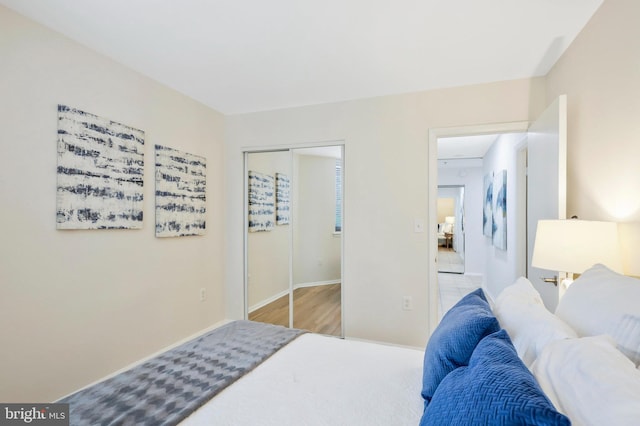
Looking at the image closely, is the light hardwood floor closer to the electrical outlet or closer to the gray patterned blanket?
the electrical outlet

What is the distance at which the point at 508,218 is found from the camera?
3709 millimetres

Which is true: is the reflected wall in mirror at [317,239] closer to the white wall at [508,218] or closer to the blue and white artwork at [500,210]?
the white wall at [508,218]

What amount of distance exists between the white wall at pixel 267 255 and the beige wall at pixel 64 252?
86 centimetres

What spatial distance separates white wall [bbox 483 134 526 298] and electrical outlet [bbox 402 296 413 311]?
1413 millimetres

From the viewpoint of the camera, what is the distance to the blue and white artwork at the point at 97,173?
6.53 ft

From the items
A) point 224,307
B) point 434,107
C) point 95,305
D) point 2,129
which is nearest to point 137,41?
point 2,129

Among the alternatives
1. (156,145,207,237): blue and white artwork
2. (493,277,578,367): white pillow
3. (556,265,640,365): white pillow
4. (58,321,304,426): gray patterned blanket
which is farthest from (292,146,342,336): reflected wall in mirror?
(556,265,640,365): white pillow

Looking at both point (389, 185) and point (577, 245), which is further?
point (389, 185)

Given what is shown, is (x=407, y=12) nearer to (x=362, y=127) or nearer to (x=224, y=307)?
(x=362, y=127)

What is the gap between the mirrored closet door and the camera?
3.25m

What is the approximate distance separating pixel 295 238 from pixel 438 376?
247 cm

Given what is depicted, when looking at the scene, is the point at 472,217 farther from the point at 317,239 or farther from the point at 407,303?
the point at 317,239

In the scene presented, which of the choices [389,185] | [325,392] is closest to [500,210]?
[389,185]

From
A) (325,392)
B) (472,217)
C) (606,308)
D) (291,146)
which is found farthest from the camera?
(472,217)
